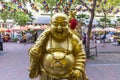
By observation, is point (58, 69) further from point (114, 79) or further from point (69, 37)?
point (114, 79)

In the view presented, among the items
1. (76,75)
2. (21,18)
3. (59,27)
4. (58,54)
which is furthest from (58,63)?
(21,18)

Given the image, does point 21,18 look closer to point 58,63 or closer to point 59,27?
point 59,27

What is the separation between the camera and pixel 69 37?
13.7 feet

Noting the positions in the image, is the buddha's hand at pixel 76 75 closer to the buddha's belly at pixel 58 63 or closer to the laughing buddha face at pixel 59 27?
the buddha's belly at pixel 58 63

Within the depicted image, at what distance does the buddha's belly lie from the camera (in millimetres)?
4012

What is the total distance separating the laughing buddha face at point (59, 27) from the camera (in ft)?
13.4

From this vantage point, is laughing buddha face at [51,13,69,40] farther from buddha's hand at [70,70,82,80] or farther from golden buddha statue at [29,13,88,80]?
buddha's hand at [70,70,82,80]

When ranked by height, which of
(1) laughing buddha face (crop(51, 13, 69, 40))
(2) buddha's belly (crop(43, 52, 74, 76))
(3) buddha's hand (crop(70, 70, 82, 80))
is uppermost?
→ (1) laughing buddha face (crop(51, 13, 69, 40))

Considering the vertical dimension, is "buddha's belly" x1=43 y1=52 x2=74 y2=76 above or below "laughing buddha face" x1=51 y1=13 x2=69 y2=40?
below

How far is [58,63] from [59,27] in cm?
50

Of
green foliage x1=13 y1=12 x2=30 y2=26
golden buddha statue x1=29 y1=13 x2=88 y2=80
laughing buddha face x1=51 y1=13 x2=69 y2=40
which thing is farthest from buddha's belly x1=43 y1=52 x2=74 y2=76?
green foliage x1=13 y1=12 x2=30 y2=26

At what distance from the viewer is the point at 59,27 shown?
409cm

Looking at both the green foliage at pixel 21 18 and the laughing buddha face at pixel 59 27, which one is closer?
the laughing buddha face at pixel 59 27

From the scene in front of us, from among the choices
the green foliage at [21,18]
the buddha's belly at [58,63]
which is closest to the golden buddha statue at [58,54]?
the buddha's belly at [58,63]
